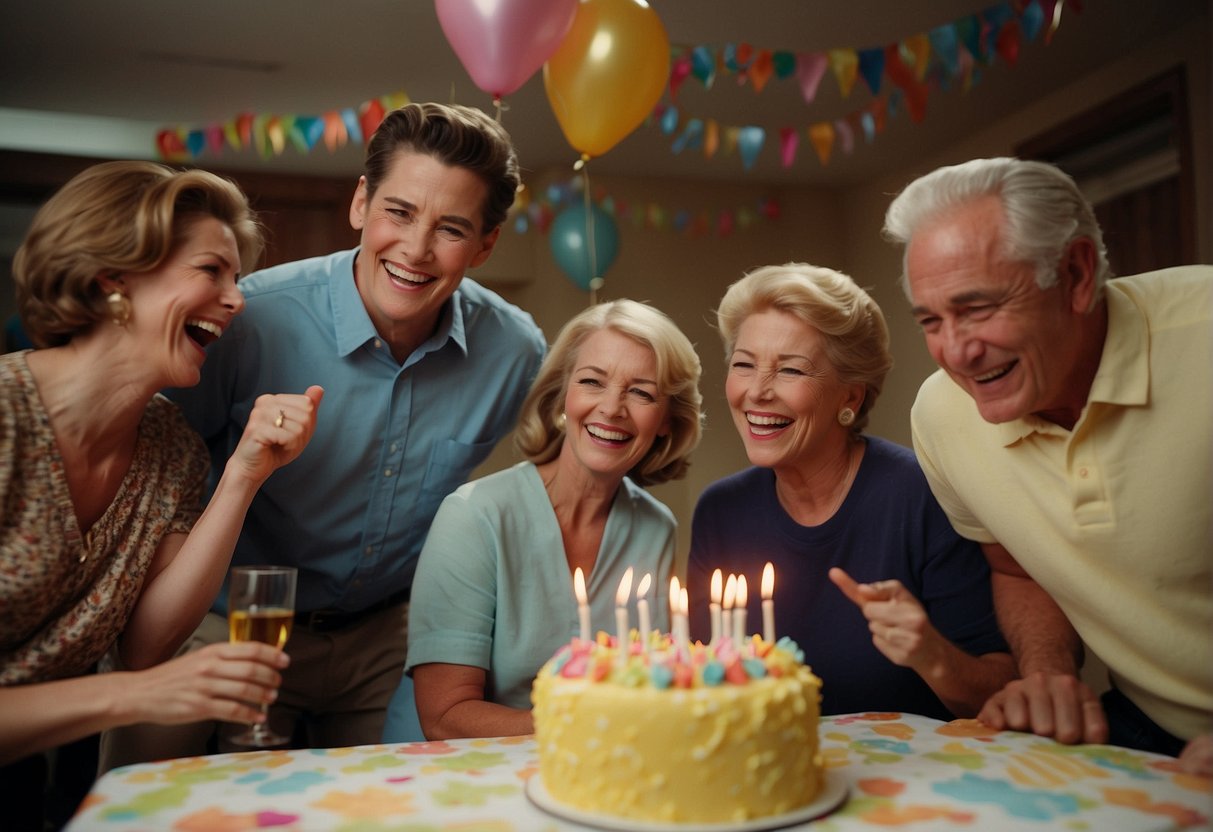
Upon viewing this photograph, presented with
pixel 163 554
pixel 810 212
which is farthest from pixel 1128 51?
pixel 163 554

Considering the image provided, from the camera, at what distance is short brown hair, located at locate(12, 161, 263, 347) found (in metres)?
1.76

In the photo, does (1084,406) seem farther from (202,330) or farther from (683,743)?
(202,330)

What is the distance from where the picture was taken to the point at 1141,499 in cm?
167

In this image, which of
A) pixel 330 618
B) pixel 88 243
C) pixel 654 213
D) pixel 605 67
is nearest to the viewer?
pixel 88 243

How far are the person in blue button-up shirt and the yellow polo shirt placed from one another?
120 centimetres

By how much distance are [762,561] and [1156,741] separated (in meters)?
0.80

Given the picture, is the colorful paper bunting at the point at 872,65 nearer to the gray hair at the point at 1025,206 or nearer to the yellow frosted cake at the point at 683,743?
the gray hair at the point at 1025,206

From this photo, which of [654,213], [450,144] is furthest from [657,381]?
[654,213]

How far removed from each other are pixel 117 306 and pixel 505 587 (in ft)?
2.86

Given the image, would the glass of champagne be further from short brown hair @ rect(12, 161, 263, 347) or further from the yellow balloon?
the yellow balloon

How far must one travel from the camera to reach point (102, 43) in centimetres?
453

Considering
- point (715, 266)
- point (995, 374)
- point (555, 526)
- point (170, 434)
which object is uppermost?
point (715, 266)

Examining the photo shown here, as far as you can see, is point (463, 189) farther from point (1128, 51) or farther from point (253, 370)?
point (1128, 51)

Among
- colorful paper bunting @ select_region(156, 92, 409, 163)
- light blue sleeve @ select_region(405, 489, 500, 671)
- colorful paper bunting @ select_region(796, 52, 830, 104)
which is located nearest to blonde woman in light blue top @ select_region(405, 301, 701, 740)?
light blue sleeve @ select_region(405, 489, 500, 671)
